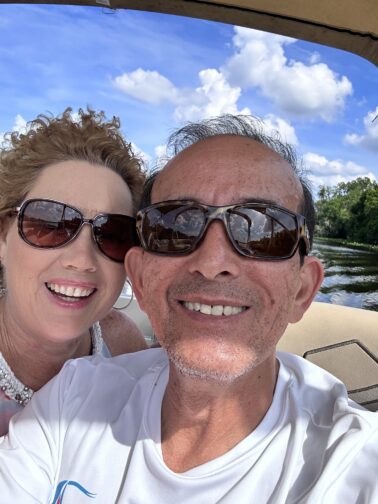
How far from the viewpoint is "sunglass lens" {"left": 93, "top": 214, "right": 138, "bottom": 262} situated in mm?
1468

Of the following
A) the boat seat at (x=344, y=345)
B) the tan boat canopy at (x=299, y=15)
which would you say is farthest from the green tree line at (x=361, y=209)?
the tan boat canopy at (x=299, y=15)

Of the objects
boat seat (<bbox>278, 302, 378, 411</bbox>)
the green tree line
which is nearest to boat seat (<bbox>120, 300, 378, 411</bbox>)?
boat seat (<bbox>278, 302, 378, 411</bbox>)

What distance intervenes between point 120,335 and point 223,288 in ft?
3.70

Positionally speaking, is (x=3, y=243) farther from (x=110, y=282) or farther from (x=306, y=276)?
(x=306, y=276)

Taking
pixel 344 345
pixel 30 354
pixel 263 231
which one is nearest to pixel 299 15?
pixel 263 231

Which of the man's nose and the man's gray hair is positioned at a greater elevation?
the man's gray hair

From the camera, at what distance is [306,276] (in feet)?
3.75

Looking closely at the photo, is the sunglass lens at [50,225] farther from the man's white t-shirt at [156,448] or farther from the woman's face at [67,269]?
the man's white t-shirt at [156,448]

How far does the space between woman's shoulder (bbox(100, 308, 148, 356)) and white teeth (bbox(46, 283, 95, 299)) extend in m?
0.53

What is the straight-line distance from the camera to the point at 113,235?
148 centimetres

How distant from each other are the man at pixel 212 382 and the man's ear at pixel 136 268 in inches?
0.6

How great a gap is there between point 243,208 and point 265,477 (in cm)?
59

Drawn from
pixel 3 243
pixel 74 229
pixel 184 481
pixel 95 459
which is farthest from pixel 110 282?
pixel 184 481

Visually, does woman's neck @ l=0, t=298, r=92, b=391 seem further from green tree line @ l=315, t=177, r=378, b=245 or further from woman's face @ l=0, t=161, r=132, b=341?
green tree line @ l=315, t=177, r=378, b=245
